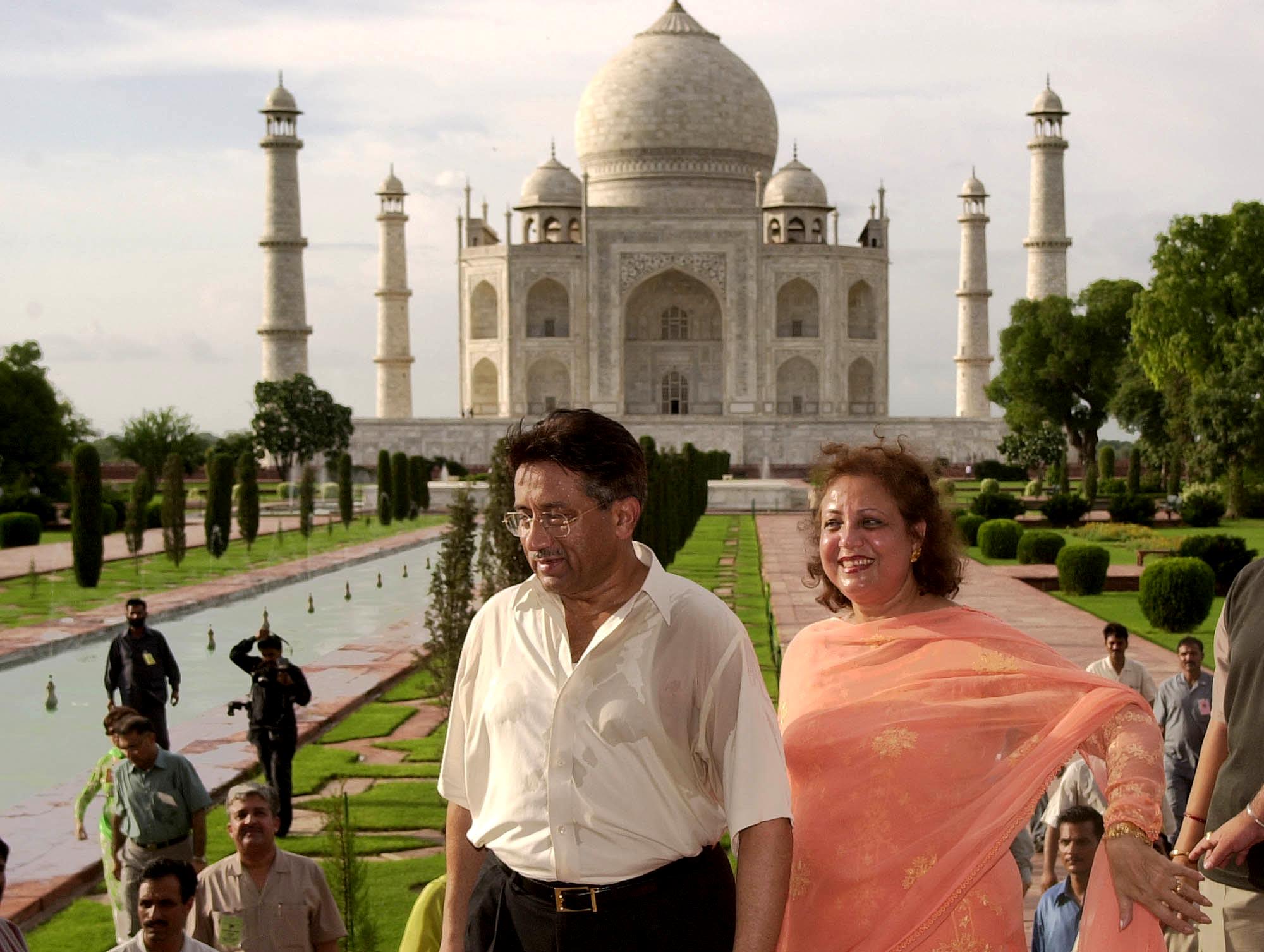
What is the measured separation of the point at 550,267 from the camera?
34.7 metres

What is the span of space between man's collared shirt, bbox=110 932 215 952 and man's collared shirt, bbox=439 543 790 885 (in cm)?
118

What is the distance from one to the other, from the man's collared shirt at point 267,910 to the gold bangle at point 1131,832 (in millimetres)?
1789

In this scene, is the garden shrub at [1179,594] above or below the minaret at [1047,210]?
below

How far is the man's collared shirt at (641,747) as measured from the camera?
178 cm

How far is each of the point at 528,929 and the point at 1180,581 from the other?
8.29 metres

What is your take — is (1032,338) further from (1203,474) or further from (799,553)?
(799,553)

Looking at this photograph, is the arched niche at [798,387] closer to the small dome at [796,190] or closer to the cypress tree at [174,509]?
the small dome at [796,190]

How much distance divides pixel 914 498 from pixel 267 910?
5.46 feet

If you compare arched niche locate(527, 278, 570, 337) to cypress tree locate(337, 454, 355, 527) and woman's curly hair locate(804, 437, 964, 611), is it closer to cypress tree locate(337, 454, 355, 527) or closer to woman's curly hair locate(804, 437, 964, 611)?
cypress tree locate(337, 454, 355, 527)

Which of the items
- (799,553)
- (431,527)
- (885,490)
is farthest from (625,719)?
(431,527)

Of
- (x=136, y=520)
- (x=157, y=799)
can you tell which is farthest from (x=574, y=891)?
(x=136, y=520)

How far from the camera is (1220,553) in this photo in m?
11.7

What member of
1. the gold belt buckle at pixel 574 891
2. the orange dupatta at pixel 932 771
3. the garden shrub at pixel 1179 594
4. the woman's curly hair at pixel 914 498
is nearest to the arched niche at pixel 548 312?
the garden shrub at pixel 1179 594

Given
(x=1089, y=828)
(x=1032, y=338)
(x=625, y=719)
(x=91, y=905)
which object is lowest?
(x=91, y=905)
